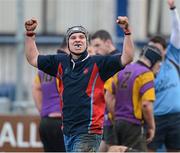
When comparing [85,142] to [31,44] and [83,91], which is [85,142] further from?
→ [31,44]

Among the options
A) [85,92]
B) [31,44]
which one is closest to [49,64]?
[31,44]

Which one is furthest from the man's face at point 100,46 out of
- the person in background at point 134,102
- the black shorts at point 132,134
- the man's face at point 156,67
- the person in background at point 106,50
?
the black shorts at point 132,134

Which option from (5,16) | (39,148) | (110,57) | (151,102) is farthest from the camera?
(5,16)

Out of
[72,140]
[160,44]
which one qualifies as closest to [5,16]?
[160,44]

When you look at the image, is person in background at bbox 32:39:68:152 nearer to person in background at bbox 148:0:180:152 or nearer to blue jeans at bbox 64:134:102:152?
person in background at bbox 148:0:180:152

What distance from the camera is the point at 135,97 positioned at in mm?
10508

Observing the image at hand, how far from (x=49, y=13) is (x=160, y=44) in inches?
230

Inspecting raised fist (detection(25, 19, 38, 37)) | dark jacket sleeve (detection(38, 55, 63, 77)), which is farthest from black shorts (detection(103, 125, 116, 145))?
raised fist (detection(25, 19, 38, 37))

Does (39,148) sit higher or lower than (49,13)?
lower

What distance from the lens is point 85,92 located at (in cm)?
864

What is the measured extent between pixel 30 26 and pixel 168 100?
9.74 ft

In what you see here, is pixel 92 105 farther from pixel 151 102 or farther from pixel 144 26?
pixel 144 26

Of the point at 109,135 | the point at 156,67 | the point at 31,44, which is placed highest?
the point at 31,44

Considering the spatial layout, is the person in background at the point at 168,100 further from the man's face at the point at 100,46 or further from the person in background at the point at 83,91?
the person in background at the point at 83,91
